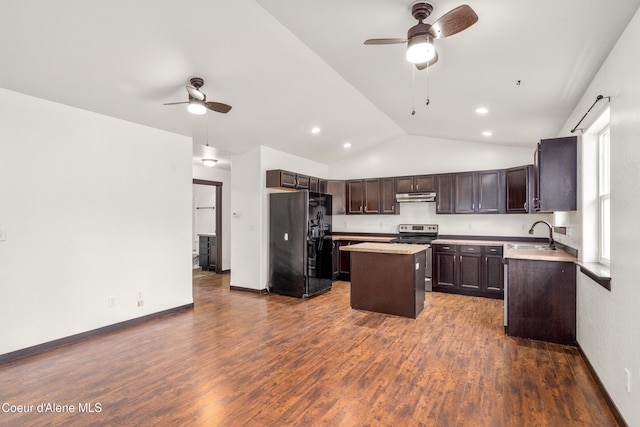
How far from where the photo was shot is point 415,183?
20.5 ft

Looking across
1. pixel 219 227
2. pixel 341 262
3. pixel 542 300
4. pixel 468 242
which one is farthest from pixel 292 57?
pixel 219 227

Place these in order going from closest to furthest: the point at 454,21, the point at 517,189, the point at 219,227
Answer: the point at 454,21 < the point at 517,189 < the point at 219,227

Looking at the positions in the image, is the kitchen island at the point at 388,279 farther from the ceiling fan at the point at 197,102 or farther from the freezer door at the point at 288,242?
the ceiling fan at the point at 197,102

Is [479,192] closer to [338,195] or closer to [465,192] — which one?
[465,192]

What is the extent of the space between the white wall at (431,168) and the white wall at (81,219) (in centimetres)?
383

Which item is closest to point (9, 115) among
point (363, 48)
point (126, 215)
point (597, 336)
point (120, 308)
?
point (126, 215)

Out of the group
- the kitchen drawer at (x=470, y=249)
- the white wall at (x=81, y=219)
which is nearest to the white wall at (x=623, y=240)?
the kitchen drawer at (x=470, y=249)

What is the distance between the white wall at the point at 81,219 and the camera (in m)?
3.03

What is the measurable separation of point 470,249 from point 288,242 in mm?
3064

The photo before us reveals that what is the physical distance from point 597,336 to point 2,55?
5228 mm

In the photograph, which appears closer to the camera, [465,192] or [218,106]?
[218,106]

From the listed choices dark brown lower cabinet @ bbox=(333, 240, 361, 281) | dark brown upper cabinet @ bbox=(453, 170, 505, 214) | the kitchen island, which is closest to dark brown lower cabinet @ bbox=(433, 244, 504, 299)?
dark brown upper cabinet @ bbox=(453, 170, 505, 214)

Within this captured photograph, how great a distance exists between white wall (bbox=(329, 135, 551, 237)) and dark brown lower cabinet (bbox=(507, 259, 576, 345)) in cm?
239

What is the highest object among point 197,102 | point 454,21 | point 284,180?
point 454,21
